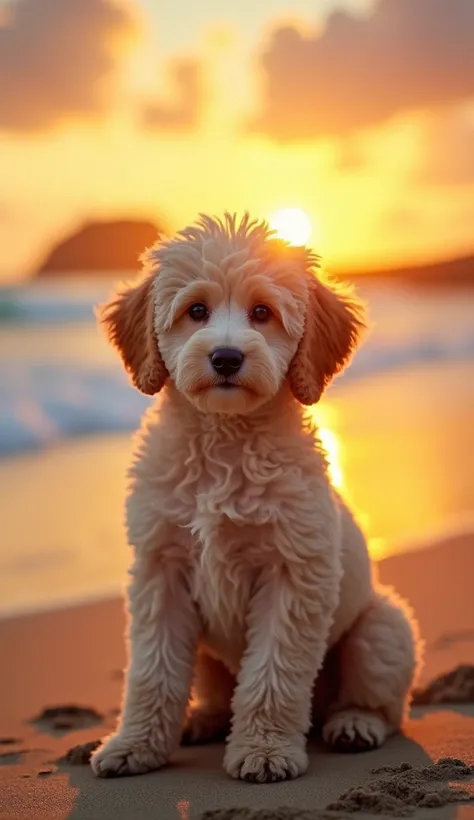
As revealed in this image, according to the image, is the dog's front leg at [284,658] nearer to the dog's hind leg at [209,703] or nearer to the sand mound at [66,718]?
the dog's hind leg at [209,703]

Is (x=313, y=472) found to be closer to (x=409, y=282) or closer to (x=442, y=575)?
(x=442, y=575)

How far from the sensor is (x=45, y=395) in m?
14.4

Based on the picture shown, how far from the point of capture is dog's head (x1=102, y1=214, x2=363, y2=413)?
12.8ft

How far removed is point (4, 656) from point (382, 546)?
2.83m

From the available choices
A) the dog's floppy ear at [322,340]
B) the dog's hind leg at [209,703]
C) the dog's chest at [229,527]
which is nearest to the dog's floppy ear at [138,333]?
the dog's chest at [229,527]

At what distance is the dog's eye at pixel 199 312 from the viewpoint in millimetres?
4070

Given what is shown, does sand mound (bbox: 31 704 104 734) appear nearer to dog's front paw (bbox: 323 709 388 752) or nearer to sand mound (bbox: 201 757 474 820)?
dog's front paw (bbox: 323 709 388 752)

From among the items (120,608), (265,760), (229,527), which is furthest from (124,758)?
(120,608)

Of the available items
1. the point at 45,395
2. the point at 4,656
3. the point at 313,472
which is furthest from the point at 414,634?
the point at 45,395

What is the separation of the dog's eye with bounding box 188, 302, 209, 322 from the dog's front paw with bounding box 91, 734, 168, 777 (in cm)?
151

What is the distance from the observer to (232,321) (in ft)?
13.1

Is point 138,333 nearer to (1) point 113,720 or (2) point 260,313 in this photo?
(2) point 260,313

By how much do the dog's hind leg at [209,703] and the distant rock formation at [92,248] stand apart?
2899cm

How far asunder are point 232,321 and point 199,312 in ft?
0.51
